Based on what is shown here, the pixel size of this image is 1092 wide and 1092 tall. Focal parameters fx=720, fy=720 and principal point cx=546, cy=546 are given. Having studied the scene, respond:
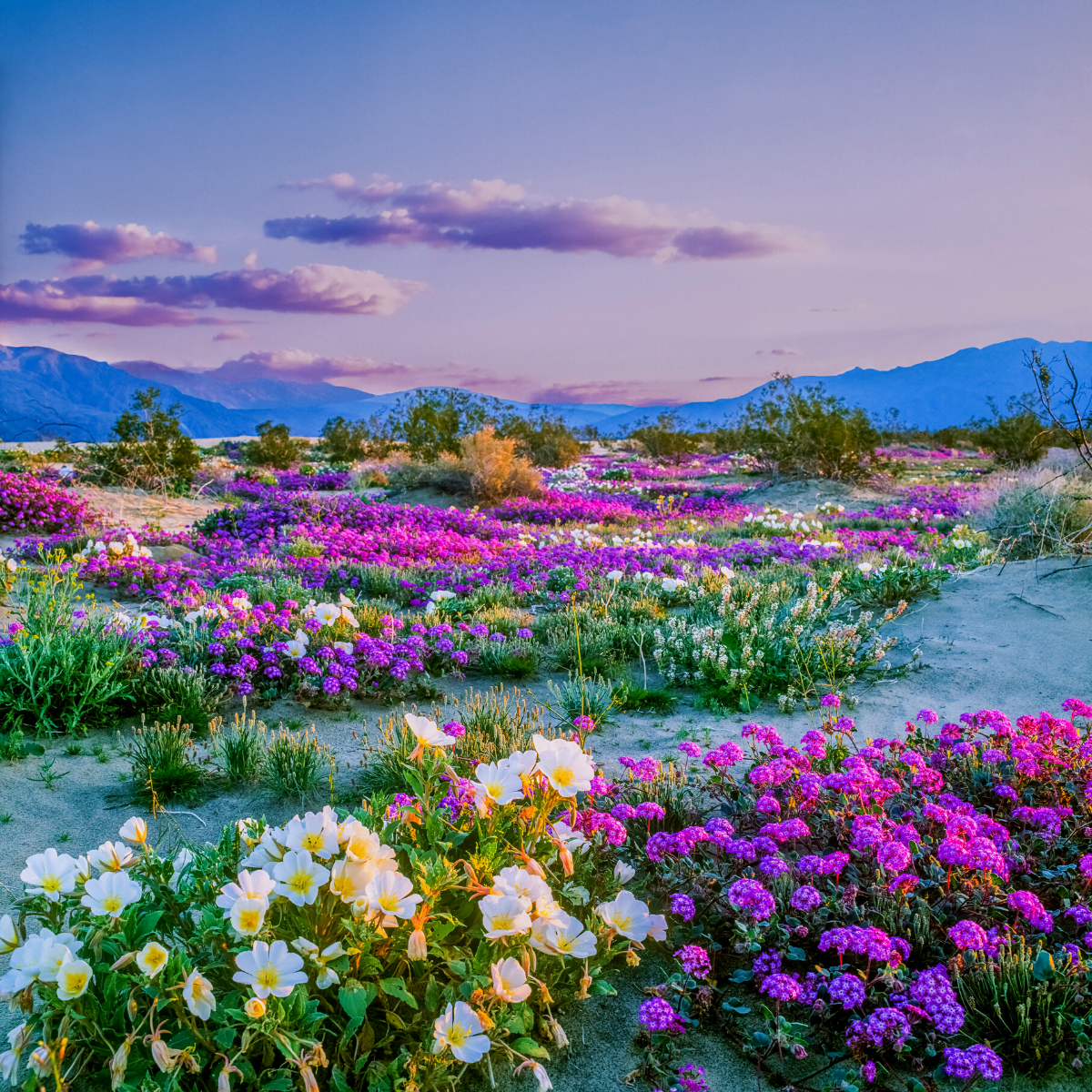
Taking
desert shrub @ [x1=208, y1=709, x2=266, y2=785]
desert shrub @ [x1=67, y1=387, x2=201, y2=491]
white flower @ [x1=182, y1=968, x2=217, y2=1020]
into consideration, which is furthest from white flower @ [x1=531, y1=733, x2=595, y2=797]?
desert shrub @ [x1=67, y1=387, x2=201, y2=491]

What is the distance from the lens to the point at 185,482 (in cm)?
1859

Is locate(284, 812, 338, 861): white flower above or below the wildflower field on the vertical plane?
above

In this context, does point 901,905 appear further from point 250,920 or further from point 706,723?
point 706,723

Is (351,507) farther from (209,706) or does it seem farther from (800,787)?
(800,787)

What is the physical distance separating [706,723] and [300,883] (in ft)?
12.4

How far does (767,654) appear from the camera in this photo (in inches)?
239

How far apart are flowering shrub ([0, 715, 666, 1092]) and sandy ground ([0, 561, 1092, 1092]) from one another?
0.37 meters

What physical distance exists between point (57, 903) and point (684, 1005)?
6.67 ft

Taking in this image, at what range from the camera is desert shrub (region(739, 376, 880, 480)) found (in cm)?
2234

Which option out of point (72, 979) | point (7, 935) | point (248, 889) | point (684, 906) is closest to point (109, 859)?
point (7, 935)

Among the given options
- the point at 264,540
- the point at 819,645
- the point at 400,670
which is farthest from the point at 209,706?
the point at 264,540

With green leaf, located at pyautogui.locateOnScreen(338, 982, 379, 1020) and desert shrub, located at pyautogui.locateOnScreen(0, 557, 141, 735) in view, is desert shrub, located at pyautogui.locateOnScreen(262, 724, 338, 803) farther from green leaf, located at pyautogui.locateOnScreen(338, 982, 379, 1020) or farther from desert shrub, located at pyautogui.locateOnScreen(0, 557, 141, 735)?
green leaf, located at pyautogui.locateOnScreen(338, 982, 379, 1020)

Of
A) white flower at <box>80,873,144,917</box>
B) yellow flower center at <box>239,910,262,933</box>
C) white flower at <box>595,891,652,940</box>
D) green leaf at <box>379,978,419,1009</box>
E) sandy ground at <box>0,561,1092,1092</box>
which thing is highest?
yellow flower center at <box>239,910,262,933</box>

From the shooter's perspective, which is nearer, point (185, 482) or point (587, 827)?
point (587, 827)
